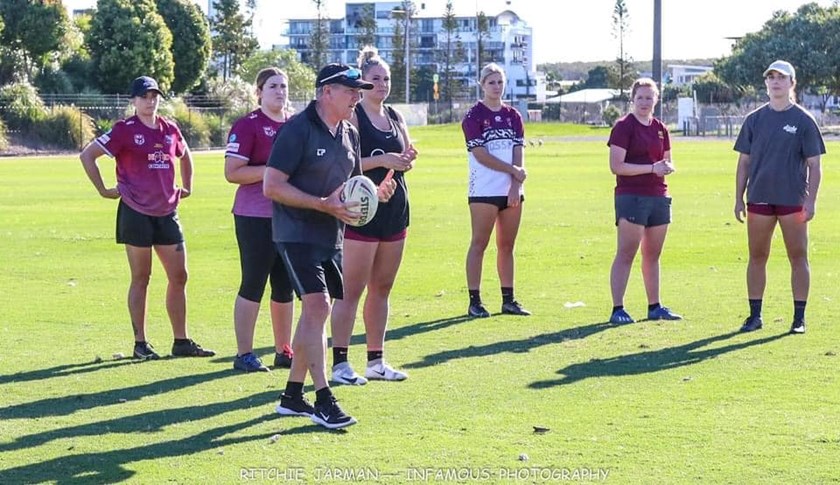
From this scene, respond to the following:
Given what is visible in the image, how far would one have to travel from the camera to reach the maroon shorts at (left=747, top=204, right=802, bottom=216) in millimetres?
11039

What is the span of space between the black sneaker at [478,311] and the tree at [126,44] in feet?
197

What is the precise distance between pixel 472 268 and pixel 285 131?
196 inches

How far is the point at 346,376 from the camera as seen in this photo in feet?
29.3

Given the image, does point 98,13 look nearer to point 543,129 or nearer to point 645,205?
point 543,129

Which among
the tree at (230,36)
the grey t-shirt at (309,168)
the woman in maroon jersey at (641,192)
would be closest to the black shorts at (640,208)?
the woman in maroon jersey at (641,192)

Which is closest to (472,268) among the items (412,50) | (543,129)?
(543,129)

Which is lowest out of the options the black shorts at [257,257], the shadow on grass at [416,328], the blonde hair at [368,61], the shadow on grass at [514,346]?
the shadow on grass at [416,328]

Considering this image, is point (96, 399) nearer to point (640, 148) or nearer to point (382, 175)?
point (382, 175)

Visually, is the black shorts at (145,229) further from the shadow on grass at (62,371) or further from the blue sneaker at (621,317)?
the blue sneaker at (621,317)

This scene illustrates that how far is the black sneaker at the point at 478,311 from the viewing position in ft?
39.7

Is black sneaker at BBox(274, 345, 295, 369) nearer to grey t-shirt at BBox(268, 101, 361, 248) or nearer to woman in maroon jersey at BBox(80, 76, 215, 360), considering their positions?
woman in maroon jersey at BBox(80, 76, 215, 360)

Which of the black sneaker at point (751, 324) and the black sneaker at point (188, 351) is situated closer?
the black sneaker at point (188, 351)

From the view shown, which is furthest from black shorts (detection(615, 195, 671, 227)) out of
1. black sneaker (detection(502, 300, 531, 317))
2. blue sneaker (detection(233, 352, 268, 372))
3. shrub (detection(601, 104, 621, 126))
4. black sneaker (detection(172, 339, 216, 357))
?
shrub (detection(601, 104, 621, 126))

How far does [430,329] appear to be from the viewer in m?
11.5
